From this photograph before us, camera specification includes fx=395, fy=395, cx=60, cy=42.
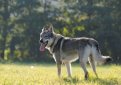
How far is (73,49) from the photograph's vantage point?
41.9 feet

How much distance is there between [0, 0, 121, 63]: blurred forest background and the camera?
38.5 metres

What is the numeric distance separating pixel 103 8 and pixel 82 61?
2685 centimetres

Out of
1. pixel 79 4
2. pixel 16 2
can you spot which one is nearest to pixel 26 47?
pixel 16 2

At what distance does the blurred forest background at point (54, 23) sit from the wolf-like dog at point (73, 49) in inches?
976

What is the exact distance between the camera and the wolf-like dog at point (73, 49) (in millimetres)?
12492

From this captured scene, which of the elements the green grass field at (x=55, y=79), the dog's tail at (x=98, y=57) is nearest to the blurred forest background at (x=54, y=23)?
the green grass field at (x=55, y=79)

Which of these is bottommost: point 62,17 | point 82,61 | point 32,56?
point 32,56

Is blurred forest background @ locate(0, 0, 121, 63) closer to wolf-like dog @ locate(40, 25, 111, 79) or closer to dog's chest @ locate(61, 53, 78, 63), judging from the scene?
wolf-like dog @ locate(40, 25, 111, 79)

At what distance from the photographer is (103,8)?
38.8 metres

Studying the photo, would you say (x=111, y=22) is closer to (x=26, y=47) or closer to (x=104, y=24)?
(x=104, y=24)

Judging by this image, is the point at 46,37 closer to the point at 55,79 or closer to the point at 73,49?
the point at 73,49

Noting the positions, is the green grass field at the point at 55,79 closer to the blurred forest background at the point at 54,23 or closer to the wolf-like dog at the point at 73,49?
the wolf-like dog at the point at 73,49

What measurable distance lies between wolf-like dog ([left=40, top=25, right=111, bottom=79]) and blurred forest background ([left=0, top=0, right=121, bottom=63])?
24.8 meters

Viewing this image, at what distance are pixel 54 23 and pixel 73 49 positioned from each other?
1124 inches
